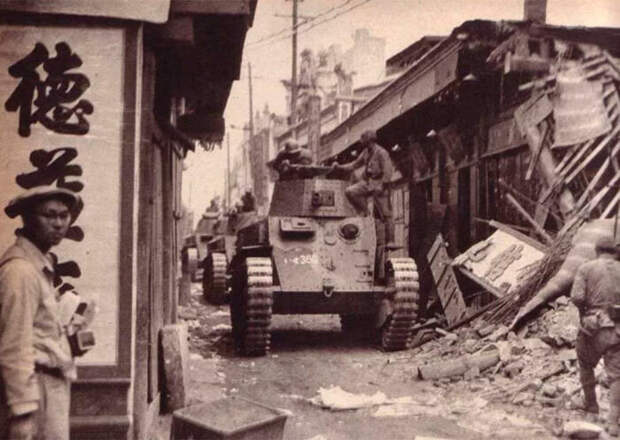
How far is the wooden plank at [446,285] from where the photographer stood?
10.6 m

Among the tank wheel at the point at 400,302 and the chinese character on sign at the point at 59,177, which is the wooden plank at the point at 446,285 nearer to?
the tank wheel at the point at 400,302

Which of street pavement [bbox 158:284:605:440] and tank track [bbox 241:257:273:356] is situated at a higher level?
tank track [bbox 241:257:273:356]

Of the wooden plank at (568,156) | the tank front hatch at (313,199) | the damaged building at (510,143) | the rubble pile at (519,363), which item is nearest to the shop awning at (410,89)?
the damaged building at (510,143)

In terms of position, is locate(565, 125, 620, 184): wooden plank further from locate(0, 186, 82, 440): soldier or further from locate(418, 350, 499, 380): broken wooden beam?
locate(0, 186, 82, 440): soldier

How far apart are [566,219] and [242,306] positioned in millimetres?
4802

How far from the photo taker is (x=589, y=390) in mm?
6191

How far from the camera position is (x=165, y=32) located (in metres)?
4.79

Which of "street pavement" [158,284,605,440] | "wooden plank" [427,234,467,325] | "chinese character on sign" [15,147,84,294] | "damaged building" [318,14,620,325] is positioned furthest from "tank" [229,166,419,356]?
"chinese character on sign" [15,147,84,294]

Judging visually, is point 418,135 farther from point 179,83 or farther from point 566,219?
point 179,83

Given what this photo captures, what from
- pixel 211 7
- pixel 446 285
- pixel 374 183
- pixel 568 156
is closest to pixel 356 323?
pixel 446 285

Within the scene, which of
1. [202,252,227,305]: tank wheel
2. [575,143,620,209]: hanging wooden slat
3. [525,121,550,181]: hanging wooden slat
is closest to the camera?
[575,143,620,209]: hanging wooden slat

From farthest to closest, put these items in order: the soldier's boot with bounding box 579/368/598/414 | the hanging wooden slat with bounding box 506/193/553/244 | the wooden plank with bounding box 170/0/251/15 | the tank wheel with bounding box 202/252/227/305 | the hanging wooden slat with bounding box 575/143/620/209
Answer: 1. the tank wheel with bounding box 202/252/227/305
2. the hanging wooden slat with bounding box 506/193/553/244
3. the hanging wooden slat with bounding box 575/143/620/209
4. the soldier's boot with bounding box 579/368/598/414
5. the wooden plank with bounding box 170/0/251/15

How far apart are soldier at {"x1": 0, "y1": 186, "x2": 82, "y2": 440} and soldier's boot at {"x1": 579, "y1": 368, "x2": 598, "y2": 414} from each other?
15.7ft

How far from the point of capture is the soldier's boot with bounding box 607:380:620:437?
5.69 metres
